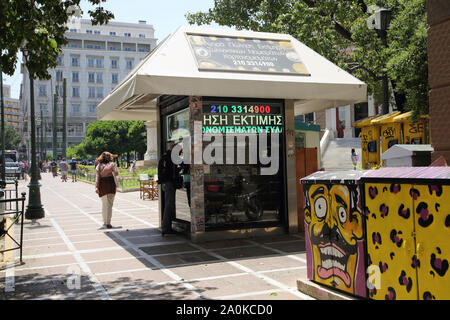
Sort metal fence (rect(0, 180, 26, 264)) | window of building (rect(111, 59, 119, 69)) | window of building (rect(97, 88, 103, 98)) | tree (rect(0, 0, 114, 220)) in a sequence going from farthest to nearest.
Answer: window of building (rect(111, 59, 119, 69)) < window of building (rect(97, 88, 103, 98)) < metal fence (rect(0, 180, 26, 264)) < tree (rect(0, 0, 114, 220))

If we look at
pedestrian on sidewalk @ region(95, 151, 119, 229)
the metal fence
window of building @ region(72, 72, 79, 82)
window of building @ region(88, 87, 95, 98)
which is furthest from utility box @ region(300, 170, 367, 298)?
window of building @ region(88, 87, 95, 98)

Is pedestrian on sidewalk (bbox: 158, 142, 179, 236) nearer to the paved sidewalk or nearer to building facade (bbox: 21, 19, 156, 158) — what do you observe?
the paved sidewalk

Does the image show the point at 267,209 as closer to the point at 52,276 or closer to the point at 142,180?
the point at 52,276

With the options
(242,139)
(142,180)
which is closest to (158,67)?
(242,139)

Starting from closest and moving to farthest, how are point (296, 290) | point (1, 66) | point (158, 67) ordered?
point (296, 290) → point (1, 66) → point (158, 67)

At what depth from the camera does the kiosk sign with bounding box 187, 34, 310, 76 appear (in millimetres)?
7969

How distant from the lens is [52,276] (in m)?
6.18

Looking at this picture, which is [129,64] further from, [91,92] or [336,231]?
[336,231]

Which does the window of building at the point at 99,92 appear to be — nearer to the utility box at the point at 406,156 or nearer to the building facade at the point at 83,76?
the building facade at the point at 83,76

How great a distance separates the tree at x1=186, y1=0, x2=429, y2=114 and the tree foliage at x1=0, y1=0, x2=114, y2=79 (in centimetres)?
805

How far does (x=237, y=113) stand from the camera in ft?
27.6

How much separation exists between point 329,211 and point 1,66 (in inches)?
208

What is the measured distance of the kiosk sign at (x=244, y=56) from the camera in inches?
314

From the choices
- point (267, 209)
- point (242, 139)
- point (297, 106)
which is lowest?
point (267, 209)
